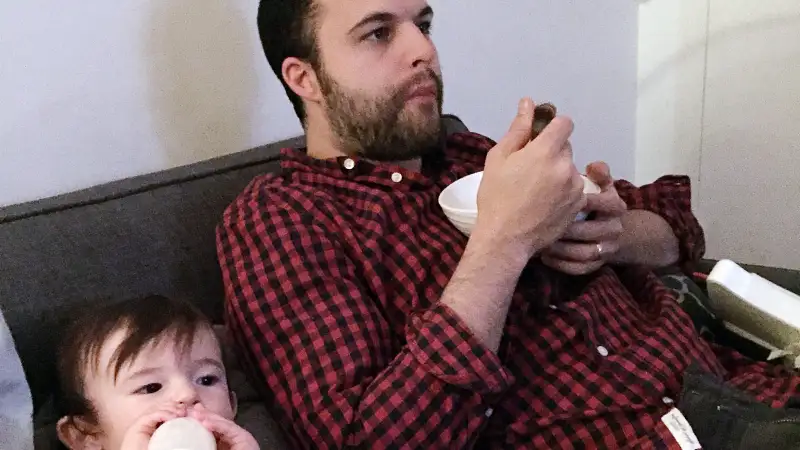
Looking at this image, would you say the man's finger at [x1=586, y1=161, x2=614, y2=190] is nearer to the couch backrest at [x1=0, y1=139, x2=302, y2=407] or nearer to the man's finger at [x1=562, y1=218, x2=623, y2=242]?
the man's finger at [x1=562, y1=218, x2=623, y2=242]

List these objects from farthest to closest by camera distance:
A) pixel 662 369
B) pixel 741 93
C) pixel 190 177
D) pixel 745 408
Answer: pixel 741 93, pixel 190 177, pixel 662 369, pixel 745 408

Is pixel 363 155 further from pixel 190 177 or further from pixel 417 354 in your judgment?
pixel 417 354

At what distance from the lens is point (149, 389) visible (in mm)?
844

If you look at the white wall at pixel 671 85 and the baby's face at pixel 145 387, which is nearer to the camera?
the baby's face at pixel 145 387

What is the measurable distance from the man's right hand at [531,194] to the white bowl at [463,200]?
7 cm

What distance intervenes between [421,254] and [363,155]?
226mm

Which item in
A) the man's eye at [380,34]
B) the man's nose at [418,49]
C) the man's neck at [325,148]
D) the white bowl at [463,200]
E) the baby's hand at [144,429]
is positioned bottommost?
the baby's hand at [144,429]

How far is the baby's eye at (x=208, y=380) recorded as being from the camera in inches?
34.9

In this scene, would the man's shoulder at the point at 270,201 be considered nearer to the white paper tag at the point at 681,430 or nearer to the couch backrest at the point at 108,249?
the couch backrest at the point at 108,249

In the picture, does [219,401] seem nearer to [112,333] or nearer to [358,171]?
[112,333]

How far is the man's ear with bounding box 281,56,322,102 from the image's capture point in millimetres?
1200

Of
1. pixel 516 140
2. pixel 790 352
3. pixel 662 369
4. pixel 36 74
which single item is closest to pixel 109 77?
pixel 36 74

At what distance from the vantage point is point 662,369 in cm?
98

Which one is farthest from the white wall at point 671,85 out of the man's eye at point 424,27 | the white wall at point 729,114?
the man's eye at point 424,27
